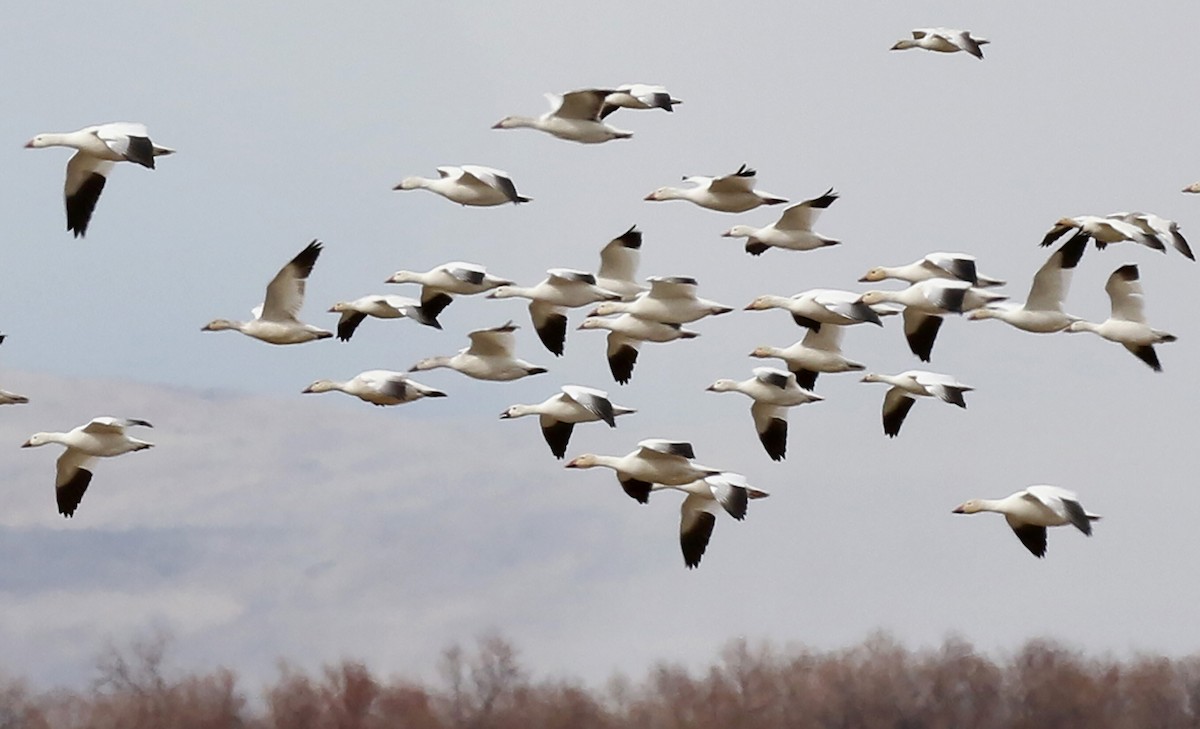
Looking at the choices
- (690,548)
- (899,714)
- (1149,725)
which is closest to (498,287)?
(690,548)

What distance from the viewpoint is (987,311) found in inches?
870

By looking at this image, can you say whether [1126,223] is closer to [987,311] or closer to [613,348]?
[987,311]

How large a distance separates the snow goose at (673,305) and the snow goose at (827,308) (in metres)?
0.66

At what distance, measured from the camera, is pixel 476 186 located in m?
21.6

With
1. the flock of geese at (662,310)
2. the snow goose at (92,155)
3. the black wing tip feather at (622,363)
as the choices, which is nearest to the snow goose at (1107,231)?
the flock of geese at (662,310)

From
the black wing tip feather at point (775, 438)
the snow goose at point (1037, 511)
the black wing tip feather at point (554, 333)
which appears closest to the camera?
the snow goose at point (1037, 511)

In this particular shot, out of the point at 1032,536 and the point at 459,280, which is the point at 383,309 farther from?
the point at 1032,536

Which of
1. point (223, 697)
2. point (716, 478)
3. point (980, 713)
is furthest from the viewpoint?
point (980, 713)

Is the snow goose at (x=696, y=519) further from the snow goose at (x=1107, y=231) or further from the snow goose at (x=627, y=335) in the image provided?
the snow goose at (x=1107, y=231)

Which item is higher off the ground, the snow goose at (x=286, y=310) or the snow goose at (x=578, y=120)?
the snow goose at (x=578, y=120)

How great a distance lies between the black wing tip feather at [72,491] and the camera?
Answer: 2245 centimetres

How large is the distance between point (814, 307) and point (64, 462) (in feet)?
22.3

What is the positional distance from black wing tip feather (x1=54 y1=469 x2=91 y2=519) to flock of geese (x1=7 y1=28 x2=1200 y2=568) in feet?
0.04

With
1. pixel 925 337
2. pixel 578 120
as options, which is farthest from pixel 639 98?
pixel 925 337
